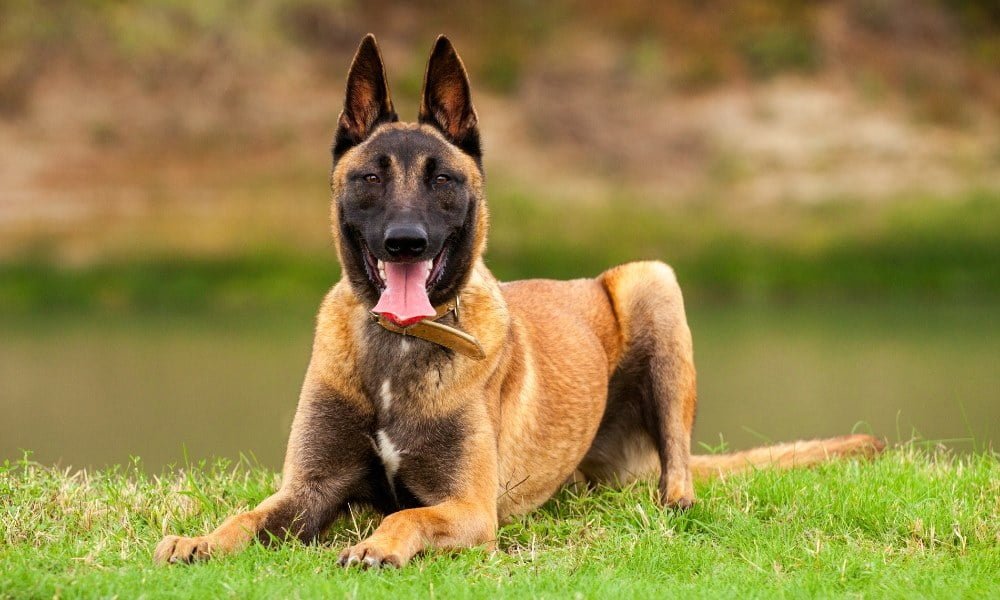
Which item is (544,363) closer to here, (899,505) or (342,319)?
(342,319)

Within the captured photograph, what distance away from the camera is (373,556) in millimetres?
4418

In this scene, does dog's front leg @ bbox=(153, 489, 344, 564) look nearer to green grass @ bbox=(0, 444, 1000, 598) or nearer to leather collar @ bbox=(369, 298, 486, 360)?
green grass @ bbox=(0, 444, 1000, 598)

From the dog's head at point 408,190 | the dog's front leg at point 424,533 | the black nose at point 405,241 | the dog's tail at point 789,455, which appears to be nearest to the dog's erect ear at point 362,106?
the dog's head at point 408,190

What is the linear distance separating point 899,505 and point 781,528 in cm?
66

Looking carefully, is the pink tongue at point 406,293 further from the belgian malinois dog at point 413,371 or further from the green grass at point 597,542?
the green grass at point 597,542

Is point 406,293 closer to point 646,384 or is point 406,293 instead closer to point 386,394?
point 386,394

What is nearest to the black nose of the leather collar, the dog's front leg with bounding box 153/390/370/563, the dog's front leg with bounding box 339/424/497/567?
the leather collar

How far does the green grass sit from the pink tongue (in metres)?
1.03

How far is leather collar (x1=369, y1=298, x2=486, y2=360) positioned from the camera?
16.7ft

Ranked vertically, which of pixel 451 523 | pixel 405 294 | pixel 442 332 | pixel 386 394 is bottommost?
pixel 451 523

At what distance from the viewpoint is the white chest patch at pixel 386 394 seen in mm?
5094

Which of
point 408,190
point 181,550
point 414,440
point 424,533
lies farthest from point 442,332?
point 181,550

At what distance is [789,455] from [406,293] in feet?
9.19

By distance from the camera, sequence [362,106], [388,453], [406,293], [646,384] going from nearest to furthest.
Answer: [406,293], [388,453], [362,106], [646,384]
